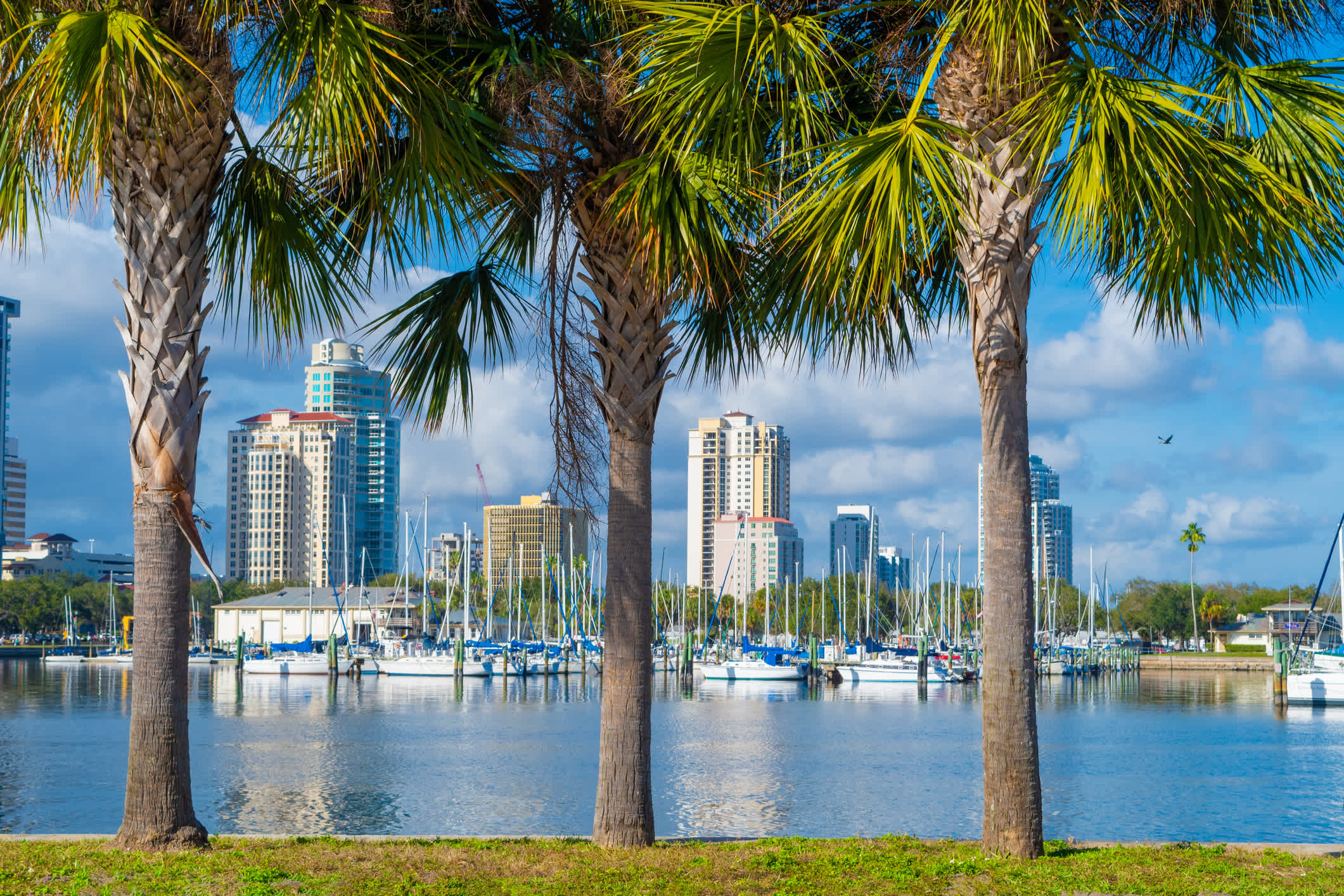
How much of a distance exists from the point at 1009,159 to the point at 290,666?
100344 mm

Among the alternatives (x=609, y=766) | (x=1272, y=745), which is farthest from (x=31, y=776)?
(x=1272, y=745)

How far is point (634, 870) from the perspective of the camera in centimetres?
1020

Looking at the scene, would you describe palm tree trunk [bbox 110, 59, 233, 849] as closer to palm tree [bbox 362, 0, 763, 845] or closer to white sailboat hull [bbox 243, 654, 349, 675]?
palm tree [bbox 362, 0, 763, 845]

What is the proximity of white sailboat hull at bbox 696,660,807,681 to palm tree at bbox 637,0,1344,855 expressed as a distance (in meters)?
84.2

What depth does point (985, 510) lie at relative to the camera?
35.1ft

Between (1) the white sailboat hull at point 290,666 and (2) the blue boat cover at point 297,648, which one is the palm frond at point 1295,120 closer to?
(1) the white sailboat hull at point 290,666

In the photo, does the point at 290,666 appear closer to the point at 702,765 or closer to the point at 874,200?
the point at 702,765

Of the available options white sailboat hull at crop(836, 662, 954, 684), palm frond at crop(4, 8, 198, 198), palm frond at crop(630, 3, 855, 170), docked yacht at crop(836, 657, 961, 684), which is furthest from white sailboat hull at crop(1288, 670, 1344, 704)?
palm frond at crop(4, 8, 198, 198)

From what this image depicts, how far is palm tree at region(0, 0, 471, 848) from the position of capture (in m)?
8.96

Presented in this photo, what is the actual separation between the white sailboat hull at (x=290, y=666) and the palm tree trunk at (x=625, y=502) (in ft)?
311

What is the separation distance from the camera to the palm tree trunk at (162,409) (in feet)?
34.0

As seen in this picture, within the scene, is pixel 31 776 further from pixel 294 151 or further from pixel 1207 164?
pixel 1207 164

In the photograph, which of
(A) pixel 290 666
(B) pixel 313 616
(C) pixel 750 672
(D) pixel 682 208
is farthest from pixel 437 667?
(D) pixel 682 208

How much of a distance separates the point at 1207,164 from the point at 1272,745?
160ft
